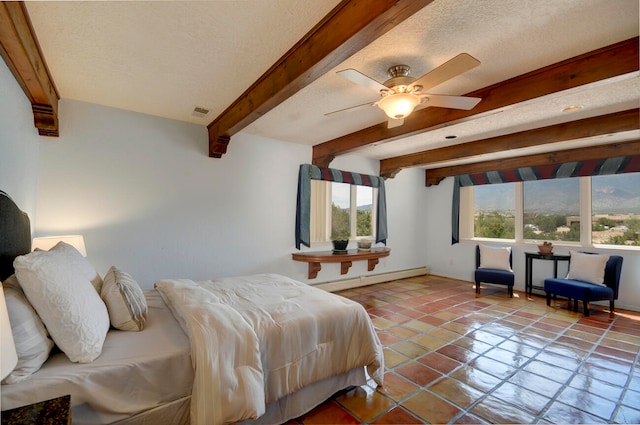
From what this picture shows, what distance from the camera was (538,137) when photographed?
3.54m

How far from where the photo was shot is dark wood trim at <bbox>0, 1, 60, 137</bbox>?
4.80ft

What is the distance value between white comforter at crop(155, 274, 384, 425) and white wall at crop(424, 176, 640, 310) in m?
4.35

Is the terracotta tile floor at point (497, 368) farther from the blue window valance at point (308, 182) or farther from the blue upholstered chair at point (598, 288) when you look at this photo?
the blue window valance at point (308, 182)

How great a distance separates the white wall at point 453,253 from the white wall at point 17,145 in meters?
6.39

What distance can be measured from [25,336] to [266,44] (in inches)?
78.2

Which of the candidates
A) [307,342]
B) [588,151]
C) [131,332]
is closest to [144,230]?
[131,332]

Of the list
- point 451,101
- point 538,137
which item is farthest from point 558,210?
point 451,101

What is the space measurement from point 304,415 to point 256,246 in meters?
2.44

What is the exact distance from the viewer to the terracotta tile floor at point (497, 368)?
74.0 inches

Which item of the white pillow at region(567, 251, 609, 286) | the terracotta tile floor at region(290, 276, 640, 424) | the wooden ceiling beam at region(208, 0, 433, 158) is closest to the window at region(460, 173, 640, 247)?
the white pillow at region(567, 251, 609, 286)

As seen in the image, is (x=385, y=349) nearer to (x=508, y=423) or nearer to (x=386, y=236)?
(x=508, y=423)

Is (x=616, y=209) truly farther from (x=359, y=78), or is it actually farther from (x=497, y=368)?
(x=359, y=78)

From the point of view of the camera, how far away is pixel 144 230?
3.16 meters

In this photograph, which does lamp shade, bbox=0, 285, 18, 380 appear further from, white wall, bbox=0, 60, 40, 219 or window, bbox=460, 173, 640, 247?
window, bbox=460, 173, 640, 247
